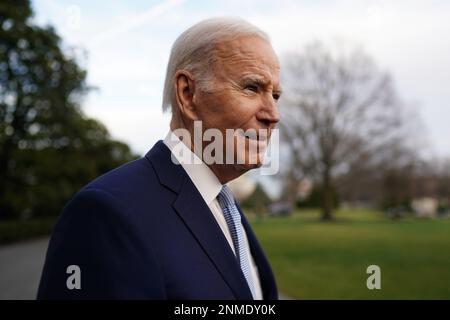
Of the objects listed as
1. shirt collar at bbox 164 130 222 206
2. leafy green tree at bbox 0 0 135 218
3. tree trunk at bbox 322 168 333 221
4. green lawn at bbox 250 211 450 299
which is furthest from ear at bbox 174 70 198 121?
tree trunk at bbox 322 168 333 221

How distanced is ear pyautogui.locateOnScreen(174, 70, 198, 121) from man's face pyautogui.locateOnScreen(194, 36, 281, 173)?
3 centimetres

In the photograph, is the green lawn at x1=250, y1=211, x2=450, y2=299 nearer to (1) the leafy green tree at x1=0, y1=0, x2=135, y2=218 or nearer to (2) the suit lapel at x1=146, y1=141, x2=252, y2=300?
(2) the suit lapel at x1=146, y1=141, x2=252, y2=300

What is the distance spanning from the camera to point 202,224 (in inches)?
49.3

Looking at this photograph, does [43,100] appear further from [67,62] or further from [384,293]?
[384,293]

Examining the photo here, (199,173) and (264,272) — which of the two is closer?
(199,173)

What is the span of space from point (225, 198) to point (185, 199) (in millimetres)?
232

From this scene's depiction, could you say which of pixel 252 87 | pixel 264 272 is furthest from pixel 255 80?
pixel 264 272

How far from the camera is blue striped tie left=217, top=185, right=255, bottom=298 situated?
1404 mm

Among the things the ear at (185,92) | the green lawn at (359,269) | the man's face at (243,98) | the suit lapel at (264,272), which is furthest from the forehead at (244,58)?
the green lawn at (359,269)

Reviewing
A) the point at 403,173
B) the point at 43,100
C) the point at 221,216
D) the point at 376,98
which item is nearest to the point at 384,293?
the point at 221,216

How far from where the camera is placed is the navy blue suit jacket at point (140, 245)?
104 centimetres

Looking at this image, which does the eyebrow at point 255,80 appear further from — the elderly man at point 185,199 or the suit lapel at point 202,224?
the suit lapel at point 202,224

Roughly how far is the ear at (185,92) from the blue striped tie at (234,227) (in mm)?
312

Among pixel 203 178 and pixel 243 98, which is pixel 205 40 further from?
pixel 203 178
